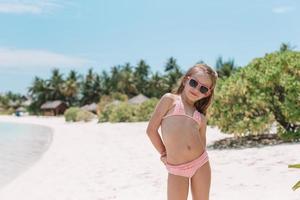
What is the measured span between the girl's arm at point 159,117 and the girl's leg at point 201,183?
0.97ft

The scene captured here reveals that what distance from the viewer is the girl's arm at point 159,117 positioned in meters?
3.31

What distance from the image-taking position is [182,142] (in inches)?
A: 128

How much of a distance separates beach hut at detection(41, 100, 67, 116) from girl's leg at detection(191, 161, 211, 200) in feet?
243

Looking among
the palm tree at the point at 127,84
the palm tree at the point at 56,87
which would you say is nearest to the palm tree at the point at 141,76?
the palm tree at the point at 127,84

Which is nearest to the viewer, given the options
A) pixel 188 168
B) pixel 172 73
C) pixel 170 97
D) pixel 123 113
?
pixel 188 168

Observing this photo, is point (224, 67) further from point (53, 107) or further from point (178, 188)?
point (178, 188)

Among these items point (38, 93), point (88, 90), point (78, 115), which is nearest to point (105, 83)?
point (88, 90)

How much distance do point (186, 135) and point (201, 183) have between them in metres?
0.34

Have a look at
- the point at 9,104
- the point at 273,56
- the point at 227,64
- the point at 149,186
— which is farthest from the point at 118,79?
the point at 149,186

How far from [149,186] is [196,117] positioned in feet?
13.4

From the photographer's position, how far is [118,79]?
7194 cm

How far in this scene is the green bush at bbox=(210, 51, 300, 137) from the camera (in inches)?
480

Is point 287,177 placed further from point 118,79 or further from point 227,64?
point 118,79

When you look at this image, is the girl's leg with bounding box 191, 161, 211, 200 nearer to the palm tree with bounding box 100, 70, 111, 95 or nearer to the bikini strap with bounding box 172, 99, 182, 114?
the bikini strap with bounding box 172, 99, 182, 114
